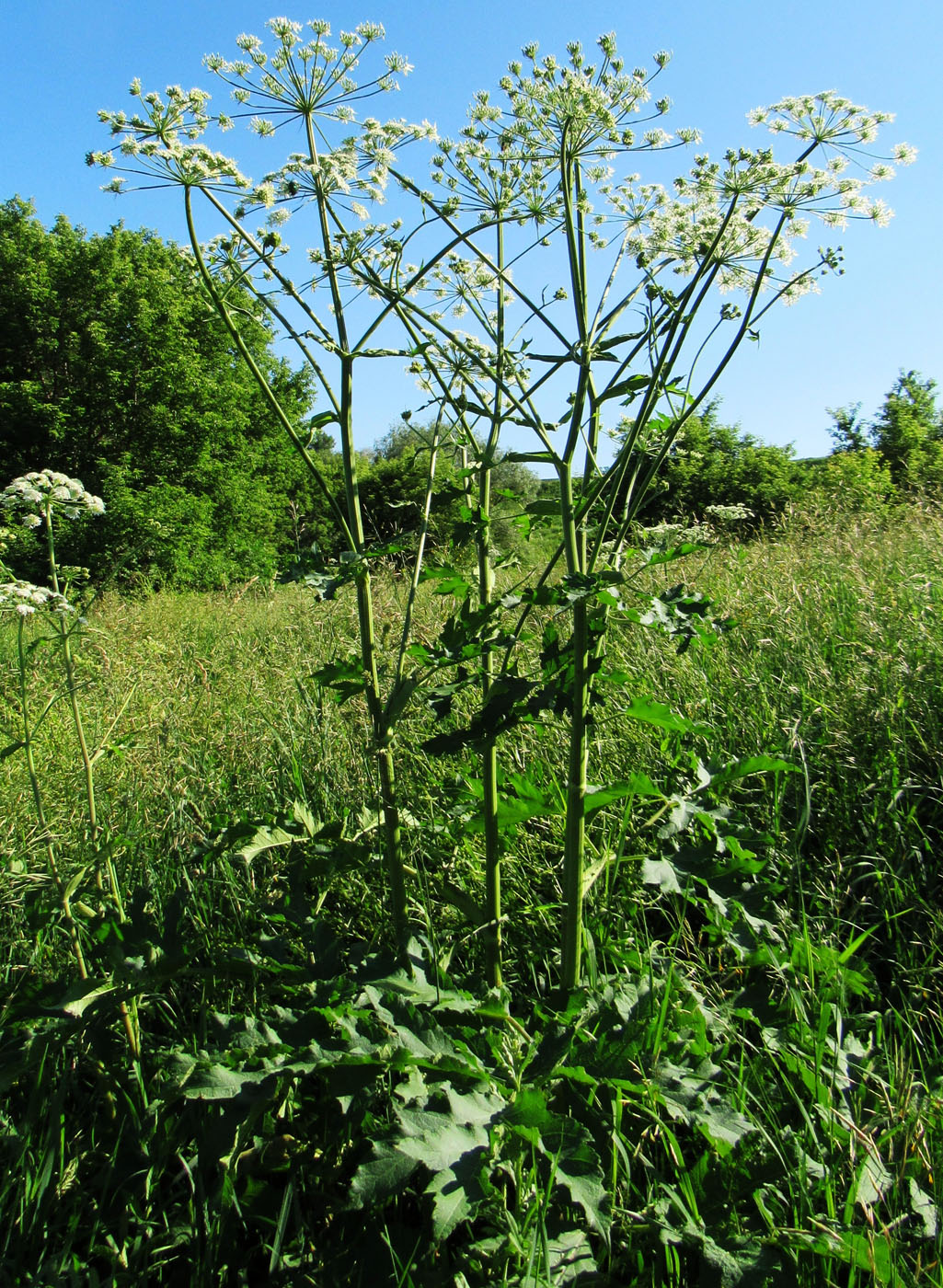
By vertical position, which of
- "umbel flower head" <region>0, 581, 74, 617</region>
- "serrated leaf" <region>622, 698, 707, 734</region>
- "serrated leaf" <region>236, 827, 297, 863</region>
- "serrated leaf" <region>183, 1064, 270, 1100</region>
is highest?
"umbel flower head" <region>0, 581, 74, 617</region>

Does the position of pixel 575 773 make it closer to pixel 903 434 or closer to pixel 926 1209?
pixel 926 1209

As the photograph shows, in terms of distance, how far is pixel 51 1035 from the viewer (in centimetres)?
152

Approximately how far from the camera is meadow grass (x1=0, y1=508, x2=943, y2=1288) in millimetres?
1294

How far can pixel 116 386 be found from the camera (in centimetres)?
2088

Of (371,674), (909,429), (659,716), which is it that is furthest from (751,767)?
(909,429)

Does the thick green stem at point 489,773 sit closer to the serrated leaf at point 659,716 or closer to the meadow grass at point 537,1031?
the meadow grass at point 537,1031

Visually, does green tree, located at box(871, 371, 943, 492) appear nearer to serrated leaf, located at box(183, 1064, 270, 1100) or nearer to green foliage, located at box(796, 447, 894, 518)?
green foliage, located at box(796, 447, 894, 518)

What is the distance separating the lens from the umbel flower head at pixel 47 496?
233cm

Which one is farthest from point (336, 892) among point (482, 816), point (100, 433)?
point (100, 433)

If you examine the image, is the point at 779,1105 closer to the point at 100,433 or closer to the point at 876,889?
the point at 876,889

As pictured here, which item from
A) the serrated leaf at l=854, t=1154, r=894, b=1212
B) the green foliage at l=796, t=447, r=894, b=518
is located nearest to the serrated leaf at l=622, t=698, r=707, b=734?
the serrated leaf at l=854, t=1154, r=894, b=1212

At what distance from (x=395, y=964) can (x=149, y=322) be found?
22.9 metres

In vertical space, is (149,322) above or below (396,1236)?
above

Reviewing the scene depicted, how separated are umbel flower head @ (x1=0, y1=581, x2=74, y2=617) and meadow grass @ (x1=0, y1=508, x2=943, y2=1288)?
1.58 feet
